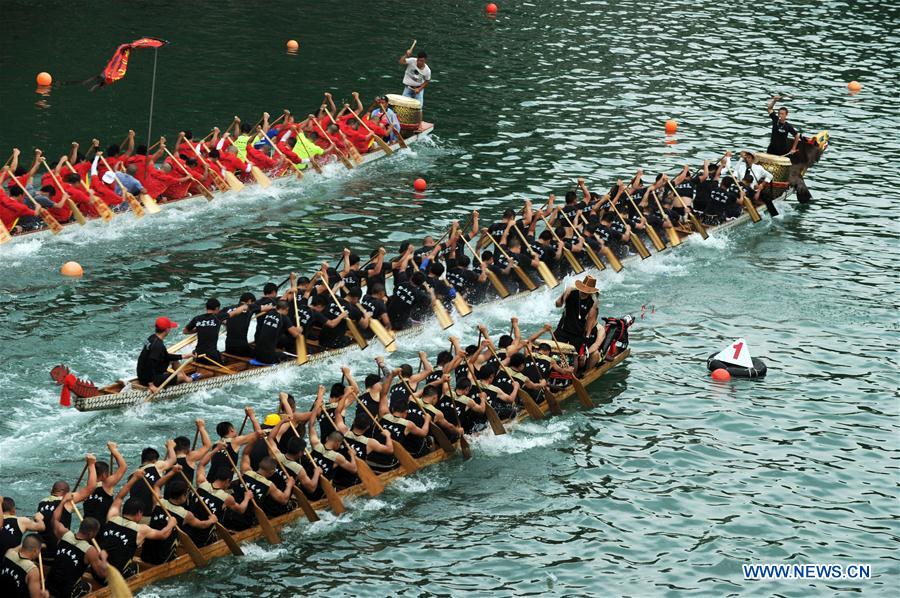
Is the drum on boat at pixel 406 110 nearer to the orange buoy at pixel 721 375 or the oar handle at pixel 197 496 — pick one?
the orange buoy at pixel 721 375

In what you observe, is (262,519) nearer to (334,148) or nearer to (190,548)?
(190,548)

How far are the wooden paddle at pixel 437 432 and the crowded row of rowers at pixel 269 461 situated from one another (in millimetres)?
15

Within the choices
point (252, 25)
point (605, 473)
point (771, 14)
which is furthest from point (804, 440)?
point (771, 14)

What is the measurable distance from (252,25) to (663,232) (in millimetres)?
20103

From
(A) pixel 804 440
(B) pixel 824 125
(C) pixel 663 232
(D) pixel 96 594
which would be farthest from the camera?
(B) pixel 824 125

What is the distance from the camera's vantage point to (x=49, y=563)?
14305 millimetres

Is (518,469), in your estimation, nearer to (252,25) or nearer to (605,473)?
(605,473)

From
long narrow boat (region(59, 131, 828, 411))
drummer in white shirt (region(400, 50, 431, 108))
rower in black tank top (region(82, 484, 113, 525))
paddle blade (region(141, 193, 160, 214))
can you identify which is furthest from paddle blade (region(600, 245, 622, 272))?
rower in black tank top (region(82, 484, 113, 525))

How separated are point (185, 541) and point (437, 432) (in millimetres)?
4502

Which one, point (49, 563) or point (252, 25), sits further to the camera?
point (252, 25)

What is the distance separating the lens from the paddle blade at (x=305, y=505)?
16.5 metres

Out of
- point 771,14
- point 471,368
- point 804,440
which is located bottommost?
point 804,440

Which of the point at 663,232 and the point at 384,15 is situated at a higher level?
the point at 384,15

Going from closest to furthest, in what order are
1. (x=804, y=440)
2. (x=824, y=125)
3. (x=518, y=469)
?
1. (x=518, y=469)
2. (x=804, y=440)
3. (x=824, y=125)
